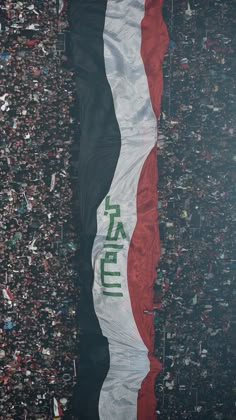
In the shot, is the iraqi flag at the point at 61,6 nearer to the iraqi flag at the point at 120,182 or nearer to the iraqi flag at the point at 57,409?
the iraqi flag at the point at 120,182

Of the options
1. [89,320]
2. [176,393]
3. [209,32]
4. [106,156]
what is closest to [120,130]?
[106,156]

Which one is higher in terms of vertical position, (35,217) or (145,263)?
(35,217)

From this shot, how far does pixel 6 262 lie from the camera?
132 inches

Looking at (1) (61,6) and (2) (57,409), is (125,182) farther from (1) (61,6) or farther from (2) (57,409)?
(2) (57,409)

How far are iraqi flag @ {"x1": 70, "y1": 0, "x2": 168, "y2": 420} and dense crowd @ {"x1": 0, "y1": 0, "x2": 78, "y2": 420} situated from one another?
24 centimetres

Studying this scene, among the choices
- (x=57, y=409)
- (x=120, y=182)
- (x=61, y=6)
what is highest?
(x=61, y=6)

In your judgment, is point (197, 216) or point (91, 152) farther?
point (197, 216)

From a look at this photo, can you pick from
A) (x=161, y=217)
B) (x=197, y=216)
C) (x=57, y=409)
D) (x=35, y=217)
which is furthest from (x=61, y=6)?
(x=57, y=409)

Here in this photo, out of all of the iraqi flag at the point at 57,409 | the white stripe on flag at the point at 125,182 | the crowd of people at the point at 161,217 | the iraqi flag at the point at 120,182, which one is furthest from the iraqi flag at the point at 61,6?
the iraqi flag at the point at 57,409

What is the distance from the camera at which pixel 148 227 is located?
10.3 feet

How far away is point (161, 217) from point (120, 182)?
0.45 meters

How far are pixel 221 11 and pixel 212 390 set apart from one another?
2398 mm

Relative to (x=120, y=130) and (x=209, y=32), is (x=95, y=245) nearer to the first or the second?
(x=120, y=130)

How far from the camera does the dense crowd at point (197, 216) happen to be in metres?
3.34
